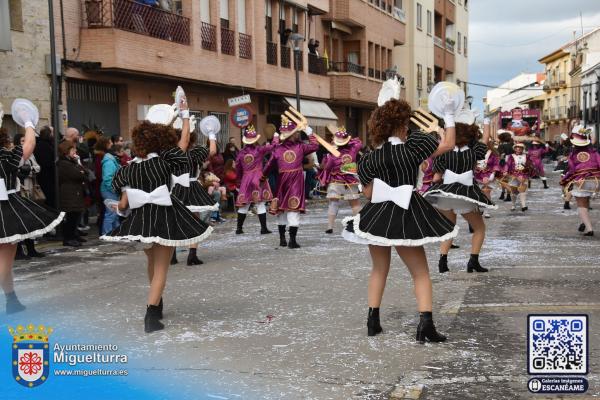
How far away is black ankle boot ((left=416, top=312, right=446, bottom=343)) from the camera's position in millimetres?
6273

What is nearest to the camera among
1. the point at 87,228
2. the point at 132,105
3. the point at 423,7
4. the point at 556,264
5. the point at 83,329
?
the point at 83,329

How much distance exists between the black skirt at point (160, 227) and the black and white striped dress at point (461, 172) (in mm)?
3066

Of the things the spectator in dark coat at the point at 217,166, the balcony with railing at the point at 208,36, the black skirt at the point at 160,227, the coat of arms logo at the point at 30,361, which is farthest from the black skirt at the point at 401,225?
the balcony with railing at the point at 208,36

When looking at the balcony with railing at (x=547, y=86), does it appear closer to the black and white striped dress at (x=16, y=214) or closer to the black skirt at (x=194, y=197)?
the black skirt at (x=194, y=197)

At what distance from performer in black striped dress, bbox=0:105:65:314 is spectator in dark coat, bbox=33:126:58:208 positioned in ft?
19.2

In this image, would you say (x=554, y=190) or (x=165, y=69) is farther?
(x=554, y=190)

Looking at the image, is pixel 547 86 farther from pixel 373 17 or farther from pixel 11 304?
pixel 11 304

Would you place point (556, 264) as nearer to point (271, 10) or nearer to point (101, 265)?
point (101, 265)

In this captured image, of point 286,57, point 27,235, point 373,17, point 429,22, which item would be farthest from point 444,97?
point 429,22

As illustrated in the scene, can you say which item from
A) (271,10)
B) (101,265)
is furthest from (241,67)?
(101,265)

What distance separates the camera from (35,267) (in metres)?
11.2

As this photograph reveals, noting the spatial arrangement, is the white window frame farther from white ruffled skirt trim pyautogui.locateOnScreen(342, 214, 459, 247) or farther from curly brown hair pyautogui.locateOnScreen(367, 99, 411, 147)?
white ruffled skirt trim pyautogui.locateOnScreen(342, 214, 459, 247)

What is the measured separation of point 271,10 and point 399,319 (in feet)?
77.1

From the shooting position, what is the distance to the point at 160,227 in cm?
695
